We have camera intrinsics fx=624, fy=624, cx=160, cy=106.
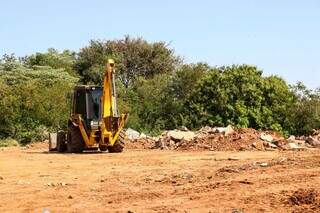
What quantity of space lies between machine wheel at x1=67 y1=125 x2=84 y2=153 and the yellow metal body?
2.07ft

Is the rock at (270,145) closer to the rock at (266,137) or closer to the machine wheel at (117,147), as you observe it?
the rock at (266,137)

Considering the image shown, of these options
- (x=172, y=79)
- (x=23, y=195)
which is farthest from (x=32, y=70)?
(x=23, y=195)

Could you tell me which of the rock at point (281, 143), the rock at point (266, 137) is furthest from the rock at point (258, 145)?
the rock at point (266, 137)

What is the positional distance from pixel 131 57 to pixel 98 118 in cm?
4005

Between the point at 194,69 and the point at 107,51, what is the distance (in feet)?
58.3

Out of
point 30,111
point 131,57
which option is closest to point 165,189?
point 30,111

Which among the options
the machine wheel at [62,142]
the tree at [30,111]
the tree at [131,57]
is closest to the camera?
the machine wheel at [62,142]

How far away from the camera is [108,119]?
23.8m

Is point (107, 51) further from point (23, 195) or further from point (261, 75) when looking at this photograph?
point (23, 195)

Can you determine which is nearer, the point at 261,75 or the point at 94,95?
the point at 94,95

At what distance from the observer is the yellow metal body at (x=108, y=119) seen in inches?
936

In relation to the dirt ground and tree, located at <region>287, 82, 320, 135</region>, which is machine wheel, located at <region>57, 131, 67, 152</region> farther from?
tree, located at <region>287, 82, 320, 135</region>

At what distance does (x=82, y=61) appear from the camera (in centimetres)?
6362

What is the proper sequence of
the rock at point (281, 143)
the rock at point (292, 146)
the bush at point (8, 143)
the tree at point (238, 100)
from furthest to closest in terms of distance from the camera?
the tree at point (238, 100), the bush at point (8, 143), the rock at point (281, 143), the rock at point (292, 146)
